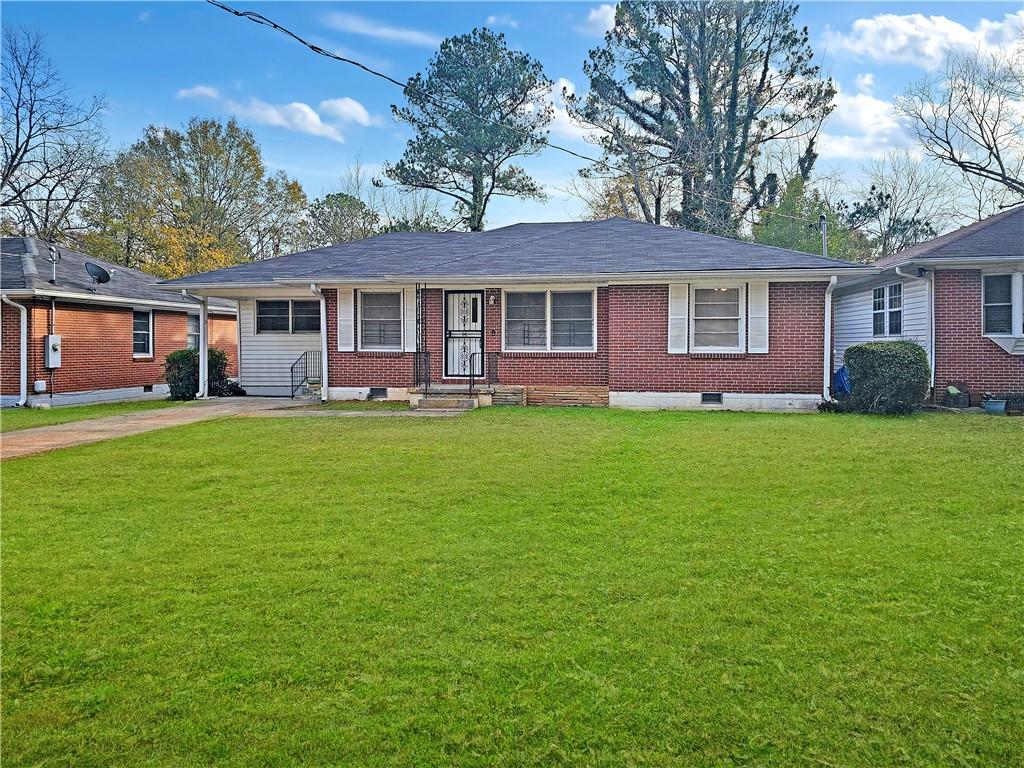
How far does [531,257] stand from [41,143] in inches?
958

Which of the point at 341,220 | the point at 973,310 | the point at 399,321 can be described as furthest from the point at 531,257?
the point at 341,220

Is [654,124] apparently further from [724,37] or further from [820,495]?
[820,495]

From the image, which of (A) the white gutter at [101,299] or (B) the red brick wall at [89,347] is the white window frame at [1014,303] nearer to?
(A) the white gutter at [101,299]

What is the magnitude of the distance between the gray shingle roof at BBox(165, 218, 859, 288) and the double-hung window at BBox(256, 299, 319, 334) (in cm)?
87

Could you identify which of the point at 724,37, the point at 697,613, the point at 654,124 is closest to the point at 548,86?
the point at 654,124

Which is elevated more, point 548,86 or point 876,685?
point 548,86

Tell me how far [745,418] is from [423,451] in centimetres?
649

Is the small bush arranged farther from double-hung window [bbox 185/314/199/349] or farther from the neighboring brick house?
double-hung window [bbox 185/314/199/349]

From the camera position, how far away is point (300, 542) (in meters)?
4.82

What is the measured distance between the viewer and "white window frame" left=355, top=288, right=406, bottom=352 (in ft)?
50.9

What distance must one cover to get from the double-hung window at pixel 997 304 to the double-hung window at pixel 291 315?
1512cm

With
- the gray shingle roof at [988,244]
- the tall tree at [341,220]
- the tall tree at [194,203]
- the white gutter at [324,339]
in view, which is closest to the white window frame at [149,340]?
the white gutter at [324,339]

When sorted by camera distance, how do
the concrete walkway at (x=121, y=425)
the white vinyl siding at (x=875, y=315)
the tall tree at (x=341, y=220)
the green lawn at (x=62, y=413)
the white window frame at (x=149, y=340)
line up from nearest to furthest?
the concrete walkway at (x=121, y=425) < the green lawn at (x=62, y=413) < the white vinyl siding at (x=875, y=315) < the white window frame at (x=149, y=340) < the tall tree at (x=341, y=220)

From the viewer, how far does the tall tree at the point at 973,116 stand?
82.8 ft
